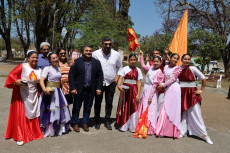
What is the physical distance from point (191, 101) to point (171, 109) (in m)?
0.47

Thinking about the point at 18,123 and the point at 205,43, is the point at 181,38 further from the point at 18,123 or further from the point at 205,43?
the point at 205,43

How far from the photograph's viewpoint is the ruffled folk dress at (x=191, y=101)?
4426mm

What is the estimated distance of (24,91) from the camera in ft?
12.9

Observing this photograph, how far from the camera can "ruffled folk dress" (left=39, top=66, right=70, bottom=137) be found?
13.5 feet

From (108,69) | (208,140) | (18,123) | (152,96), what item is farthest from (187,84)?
(18,123)

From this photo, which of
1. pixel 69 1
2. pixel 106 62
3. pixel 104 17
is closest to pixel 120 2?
pixel 104 17

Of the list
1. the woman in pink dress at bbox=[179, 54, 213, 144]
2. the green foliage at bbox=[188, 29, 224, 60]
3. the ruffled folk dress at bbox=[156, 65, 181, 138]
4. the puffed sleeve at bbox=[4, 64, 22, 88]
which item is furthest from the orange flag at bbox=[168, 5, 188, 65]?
the green foliage at bbox=[188, 29, 224, 60]

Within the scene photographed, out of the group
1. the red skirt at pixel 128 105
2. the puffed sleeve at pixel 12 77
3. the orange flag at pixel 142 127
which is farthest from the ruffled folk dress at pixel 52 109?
the orange flag at pixel 142 127

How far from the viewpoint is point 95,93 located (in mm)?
4750

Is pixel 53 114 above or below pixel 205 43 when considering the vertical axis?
below

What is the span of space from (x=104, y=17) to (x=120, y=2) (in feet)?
12.2

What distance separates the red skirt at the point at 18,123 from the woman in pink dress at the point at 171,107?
2.65m

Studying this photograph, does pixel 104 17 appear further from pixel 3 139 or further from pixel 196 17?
pixel 3 139

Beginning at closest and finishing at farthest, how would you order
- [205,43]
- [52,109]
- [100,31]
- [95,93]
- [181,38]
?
1. [52,109]
2. [95,93]
3. [181,38]
4. [100,31]
5. [205,43]
